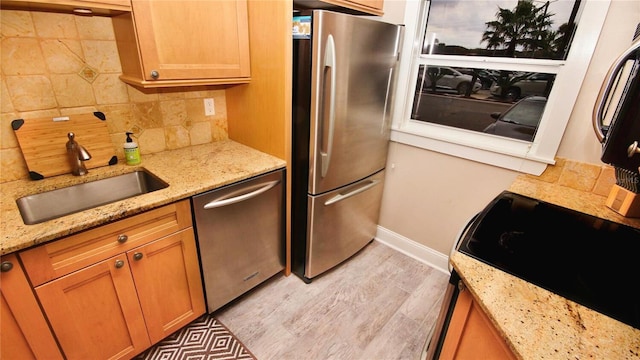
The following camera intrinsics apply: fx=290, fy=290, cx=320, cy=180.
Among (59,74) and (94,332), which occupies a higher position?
(59,74)

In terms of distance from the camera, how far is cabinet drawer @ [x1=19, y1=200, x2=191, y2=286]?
1042 mm

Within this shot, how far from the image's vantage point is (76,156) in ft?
4.74

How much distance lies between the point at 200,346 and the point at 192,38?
5.35 feet

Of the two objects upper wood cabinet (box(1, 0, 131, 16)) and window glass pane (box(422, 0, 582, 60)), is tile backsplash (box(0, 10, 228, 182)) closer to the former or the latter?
upper wood cabinet (box(1, 0, 131, 16))

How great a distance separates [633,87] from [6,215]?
2.24 meters

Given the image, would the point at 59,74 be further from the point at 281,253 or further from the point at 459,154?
the point at 459,154

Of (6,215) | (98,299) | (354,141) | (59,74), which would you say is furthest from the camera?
(354,141)

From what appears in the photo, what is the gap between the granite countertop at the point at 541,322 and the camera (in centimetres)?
64

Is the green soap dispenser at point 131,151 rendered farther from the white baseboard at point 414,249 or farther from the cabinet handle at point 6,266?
the white baseboard at point 414,249

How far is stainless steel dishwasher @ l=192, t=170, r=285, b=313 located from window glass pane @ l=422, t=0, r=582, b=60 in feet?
4.63

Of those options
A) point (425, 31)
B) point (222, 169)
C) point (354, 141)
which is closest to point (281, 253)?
point (222, 169)

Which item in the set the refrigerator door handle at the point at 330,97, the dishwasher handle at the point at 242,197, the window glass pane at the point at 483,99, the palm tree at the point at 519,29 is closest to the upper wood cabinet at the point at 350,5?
the refrigerator door handle at the point at 330,97

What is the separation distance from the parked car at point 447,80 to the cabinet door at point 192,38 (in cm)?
123

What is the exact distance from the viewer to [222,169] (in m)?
1.60
